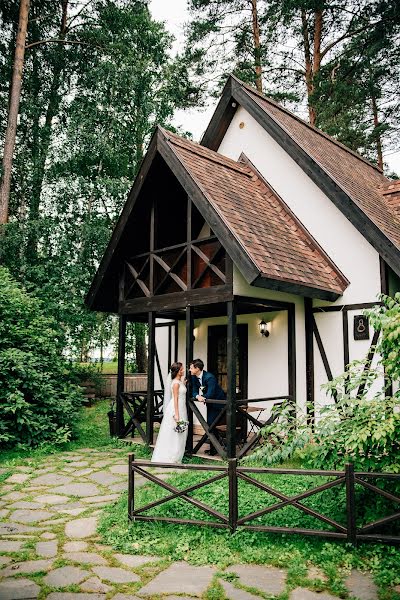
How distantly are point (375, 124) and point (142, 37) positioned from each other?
958cm

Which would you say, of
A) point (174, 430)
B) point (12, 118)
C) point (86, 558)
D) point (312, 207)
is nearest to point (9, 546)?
point (86, 558)

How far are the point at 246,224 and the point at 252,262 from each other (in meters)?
1.30

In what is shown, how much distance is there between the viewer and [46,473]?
7133 mm

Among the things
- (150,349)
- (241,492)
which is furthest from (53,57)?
(241,492)

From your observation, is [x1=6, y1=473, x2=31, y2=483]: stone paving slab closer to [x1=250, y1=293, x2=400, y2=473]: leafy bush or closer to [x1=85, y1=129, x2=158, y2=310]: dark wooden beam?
[x1=250, y1=293, x2=400, y2=473]: leafy bush

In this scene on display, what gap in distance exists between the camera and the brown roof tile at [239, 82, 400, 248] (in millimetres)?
8641

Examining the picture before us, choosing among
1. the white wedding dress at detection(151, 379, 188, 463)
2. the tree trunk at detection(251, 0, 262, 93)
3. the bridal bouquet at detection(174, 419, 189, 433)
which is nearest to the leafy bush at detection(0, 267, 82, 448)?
the white wedding dress at detection(151, 379, 188, 463)

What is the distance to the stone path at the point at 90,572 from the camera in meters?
3.47

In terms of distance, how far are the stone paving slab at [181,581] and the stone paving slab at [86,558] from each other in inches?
23.1

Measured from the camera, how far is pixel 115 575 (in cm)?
377

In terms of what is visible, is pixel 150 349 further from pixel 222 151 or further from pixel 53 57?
pixel 53 57

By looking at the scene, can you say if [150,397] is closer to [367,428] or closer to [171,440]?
[171,440]

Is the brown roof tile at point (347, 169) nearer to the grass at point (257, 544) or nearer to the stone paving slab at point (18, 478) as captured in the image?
the grass at point (257, 544)

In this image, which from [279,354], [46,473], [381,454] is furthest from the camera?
[279,354]
